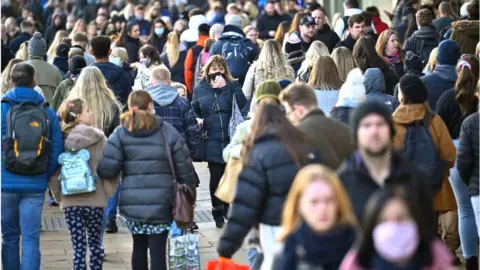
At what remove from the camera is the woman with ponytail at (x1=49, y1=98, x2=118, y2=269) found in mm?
10648

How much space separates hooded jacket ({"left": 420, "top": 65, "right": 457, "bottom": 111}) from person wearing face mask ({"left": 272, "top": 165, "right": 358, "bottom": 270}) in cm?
527

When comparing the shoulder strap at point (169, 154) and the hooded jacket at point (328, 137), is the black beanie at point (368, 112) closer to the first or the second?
the hooded jacket at point (328, 137)

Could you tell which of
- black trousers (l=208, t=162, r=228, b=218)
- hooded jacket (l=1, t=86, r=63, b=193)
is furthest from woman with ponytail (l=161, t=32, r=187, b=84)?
hooded jacket (l=1, t=86, r=63, b=193)

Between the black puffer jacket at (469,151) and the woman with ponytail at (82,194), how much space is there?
8.88 feet

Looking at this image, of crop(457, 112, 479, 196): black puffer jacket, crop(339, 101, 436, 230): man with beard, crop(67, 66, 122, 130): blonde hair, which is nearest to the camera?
crop(339, 101, 436, 230): man with beard

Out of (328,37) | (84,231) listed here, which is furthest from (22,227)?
(328,37)

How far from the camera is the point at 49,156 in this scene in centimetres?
1067

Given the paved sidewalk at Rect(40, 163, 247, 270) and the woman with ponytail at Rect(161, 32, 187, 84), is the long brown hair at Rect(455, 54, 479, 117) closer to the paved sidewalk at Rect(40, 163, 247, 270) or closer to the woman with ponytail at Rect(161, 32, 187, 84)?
the paved sidewalk at Rect(40, 163, 247, 270)

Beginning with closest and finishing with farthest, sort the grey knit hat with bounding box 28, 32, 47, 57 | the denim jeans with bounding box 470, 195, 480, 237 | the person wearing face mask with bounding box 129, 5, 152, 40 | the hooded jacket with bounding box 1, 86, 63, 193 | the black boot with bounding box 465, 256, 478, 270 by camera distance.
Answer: the denim jeans with bounding box 470, 195, 480, 237
the hooded jacket with bounding box 1, 86, 63, 193
the black boot with bounding box 465, 256, 478, 270
the grey knit hat with bounding box 28, 32, 47, 57
the person wearing face mask with bounding box 129, 5, 152, 40

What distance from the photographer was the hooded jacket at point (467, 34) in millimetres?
15664

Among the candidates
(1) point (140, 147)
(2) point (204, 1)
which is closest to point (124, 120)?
(1) point (140, 147)

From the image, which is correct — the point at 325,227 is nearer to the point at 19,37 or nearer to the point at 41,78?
the point at 41,78

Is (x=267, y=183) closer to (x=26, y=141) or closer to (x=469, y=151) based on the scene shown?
(x=469, y=151)

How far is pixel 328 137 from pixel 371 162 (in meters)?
1.29
